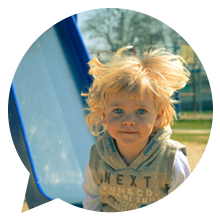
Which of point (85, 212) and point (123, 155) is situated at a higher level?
point (123, 155)

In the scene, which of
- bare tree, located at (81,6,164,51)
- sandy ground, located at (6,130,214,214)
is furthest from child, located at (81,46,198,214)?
bare tree, located at (81,6,164,51)

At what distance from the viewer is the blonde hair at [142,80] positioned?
1381 mm

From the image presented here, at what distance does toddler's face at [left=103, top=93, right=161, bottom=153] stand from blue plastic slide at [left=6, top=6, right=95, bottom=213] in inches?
32.9

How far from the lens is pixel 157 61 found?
1.51 m

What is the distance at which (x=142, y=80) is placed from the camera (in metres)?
1.39

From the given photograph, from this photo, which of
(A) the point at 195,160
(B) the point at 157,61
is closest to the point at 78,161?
(B) the point at 157,61

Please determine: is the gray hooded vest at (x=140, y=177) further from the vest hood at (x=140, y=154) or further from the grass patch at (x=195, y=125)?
the grass patch at (x=195, y=125)

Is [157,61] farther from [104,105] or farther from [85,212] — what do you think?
[85,212]

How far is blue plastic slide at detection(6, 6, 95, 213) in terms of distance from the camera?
7.86 ft

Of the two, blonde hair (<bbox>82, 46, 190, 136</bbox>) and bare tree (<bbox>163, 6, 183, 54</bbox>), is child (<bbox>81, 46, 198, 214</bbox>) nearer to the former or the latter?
blonde hair (<bbox>82, 46, 190, 136</bbox>)

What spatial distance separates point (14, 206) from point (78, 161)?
1146mm

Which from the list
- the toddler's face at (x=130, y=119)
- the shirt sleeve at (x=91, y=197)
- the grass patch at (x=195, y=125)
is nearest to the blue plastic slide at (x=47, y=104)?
the shirt sleeve at (x=91, y=197)

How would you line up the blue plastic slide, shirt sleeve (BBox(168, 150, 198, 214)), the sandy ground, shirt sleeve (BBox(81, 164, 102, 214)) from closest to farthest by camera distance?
shirt sleeve (BBox(168, 150, 198, 214))
shirt sleeve (BBox(81, 164, 102, 214))
the blue plastic slide
the sandy ground
